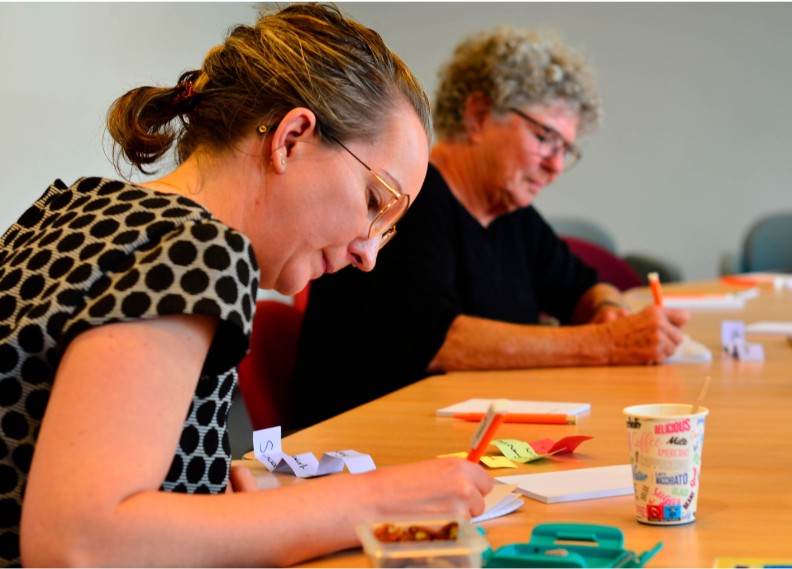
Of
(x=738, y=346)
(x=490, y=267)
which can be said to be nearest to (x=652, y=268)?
(x=490, y=267)

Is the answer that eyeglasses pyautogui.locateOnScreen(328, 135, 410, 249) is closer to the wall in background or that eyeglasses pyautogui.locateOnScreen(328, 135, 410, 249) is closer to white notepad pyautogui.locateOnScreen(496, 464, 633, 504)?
white notepad pyautogui.locateOnScreen(496, 464, 633, 504)

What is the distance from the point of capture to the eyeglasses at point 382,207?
3.94 ft

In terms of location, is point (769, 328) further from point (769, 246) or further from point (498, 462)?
point (769, 246)

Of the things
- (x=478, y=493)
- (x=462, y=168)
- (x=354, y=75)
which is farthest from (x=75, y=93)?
(x=478, y=493)

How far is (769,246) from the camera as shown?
5.66 meters

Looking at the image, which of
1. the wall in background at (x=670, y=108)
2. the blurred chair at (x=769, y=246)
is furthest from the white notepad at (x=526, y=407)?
the wall in background at (x=670, y=108)

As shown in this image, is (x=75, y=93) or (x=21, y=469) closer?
(x=21, y=469)

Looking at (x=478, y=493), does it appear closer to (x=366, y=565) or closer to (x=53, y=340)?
(x=366, y=565)

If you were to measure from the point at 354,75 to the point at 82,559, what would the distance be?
63 centimetres

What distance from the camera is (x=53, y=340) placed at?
93cm

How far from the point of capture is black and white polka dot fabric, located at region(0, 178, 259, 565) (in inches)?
35.9

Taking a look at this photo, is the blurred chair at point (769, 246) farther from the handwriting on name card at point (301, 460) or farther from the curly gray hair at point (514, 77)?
the handwriting on name card at point (301, 460)

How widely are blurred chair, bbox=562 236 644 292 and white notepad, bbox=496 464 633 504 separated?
10.1 ft

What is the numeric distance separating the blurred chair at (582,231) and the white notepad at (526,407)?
13.8ft
